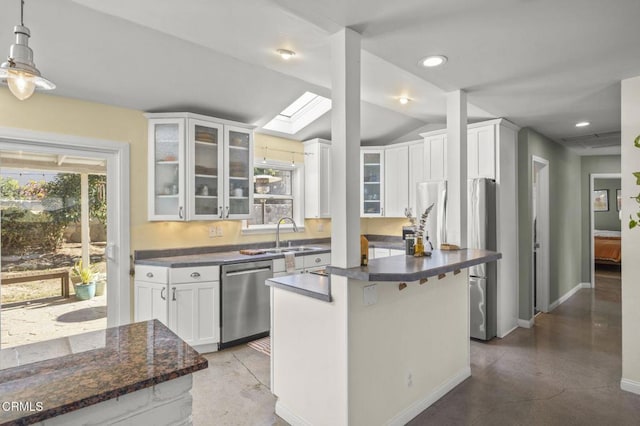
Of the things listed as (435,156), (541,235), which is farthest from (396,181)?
(541,235)

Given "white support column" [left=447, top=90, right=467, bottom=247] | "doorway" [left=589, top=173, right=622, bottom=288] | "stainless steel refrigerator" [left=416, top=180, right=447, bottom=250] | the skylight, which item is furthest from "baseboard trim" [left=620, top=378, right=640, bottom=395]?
"doorway" [left=589, top=173, right=622, bottom=288]

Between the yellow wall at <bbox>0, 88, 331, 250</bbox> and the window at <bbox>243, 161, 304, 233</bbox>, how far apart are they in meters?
0.20

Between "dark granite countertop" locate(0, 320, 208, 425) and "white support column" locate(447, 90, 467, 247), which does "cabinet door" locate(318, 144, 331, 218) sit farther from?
"dark granite countertop" locate(0, 320, 208, 425)

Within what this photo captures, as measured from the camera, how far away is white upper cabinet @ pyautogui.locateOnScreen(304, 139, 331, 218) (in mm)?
4895

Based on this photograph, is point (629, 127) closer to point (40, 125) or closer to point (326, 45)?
point (326, 45)

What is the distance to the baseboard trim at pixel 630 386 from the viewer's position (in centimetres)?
275

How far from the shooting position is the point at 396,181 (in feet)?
16.8

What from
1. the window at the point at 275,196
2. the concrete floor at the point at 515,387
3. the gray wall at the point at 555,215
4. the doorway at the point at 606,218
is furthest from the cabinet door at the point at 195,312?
the doorway at the point at 606,218

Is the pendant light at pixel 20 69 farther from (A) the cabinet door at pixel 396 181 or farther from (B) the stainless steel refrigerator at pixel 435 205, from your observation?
(A) the cabinet door at pixel 396 181

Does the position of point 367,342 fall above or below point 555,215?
below

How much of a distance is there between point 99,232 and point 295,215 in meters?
2.45

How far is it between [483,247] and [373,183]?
200 centimetres

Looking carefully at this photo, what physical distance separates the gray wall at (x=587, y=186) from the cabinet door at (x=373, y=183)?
386cm

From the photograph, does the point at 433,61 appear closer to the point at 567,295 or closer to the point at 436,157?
the point at 436,157
